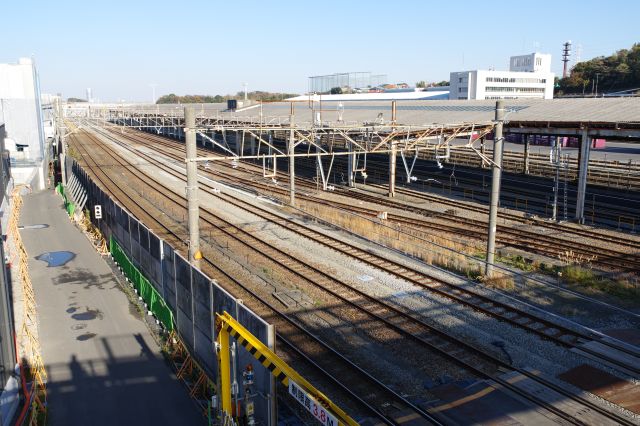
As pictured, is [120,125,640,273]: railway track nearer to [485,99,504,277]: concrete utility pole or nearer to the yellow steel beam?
[485,99,504,277]: concrete utility pole

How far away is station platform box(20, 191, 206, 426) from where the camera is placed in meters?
8.66

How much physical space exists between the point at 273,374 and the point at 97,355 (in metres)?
5.56

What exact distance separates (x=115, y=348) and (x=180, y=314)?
140cm

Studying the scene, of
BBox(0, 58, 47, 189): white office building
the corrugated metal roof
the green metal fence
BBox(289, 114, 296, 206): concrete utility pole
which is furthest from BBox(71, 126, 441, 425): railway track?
BBox(0, 58, 47, 189): white office building

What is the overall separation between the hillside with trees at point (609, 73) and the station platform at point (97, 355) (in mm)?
70004

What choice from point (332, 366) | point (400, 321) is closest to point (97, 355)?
point (332, 366)

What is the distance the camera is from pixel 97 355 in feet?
34.6

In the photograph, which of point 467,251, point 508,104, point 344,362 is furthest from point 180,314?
point 508,104

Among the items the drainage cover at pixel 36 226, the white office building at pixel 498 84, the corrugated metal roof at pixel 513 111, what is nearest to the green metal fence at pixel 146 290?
the drainage cover at pixel 36 226

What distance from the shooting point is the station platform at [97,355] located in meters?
8.66

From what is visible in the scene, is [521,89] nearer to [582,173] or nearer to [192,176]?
[582,173]

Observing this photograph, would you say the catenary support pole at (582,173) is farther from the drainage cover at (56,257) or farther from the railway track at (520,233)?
the drainage cover at (56,257)

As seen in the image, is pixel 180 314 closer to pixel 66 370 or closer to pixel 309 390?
pixel 66 370

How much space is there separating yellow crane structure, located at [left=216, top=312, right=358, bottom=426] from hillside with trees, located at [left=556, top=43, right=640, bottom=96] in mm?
72455
